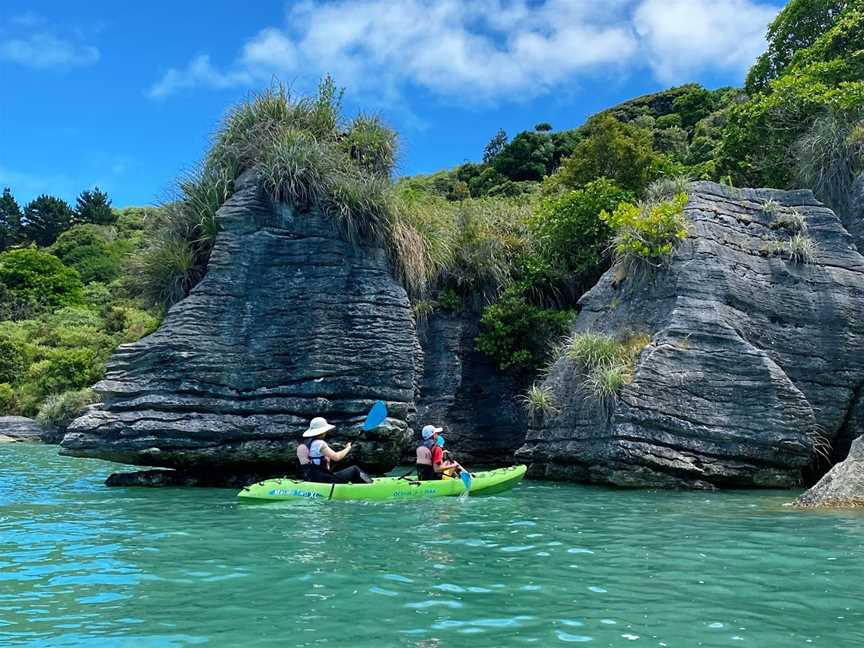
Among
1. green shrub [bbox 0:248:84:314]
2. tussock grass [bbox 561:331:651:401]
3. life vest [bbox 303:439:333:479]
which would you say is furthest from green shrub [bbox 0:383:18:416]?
tussock grass [bbox 561:331:651:401]

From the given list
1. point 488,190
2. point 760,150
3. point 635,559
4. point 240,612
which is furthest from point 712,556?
point 488,190

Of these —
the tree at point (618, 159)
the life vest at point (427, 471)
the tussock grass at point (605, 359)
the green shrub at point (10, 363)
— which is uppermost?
the tree at point (618, 159)

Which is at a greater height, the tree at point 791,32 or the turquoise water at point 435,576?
the tree at point 791,32

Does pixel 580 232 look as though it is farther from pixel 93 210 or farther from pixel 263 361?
pixel 93 210

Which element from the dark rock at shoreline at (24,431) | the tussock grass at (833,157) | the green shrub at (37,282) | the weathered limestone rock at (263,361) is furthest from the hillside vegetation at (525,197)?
the green shrub at (37,282)

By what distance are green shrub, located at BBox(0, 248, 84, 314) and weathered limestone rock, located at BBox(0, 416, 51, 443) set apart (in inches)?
670

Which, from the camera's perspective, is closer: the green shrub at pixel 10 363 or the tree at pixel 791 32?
the tree at pixel 791 32

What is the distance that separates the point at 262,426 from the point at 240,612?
7.93m

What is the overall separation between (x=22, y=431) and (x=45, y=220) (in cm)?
3851

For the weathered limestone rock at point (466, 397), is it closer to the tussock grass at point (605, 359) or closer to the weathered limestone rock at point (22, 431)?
the tussock grass at point (605, 359)

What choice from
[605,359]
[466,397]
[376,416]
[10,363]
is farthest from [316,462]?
[10,363]

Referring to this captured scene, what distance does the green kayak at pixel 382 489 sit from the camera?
435 inches

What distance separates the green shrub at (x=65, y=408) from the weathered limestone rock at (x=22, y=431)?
0.43m

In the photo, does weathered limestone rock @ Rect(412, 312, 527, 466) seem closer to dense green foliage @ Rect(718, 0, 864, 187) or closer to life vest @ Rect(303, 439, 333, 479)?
life vest @ Rect(303, 439, 333, 479)
